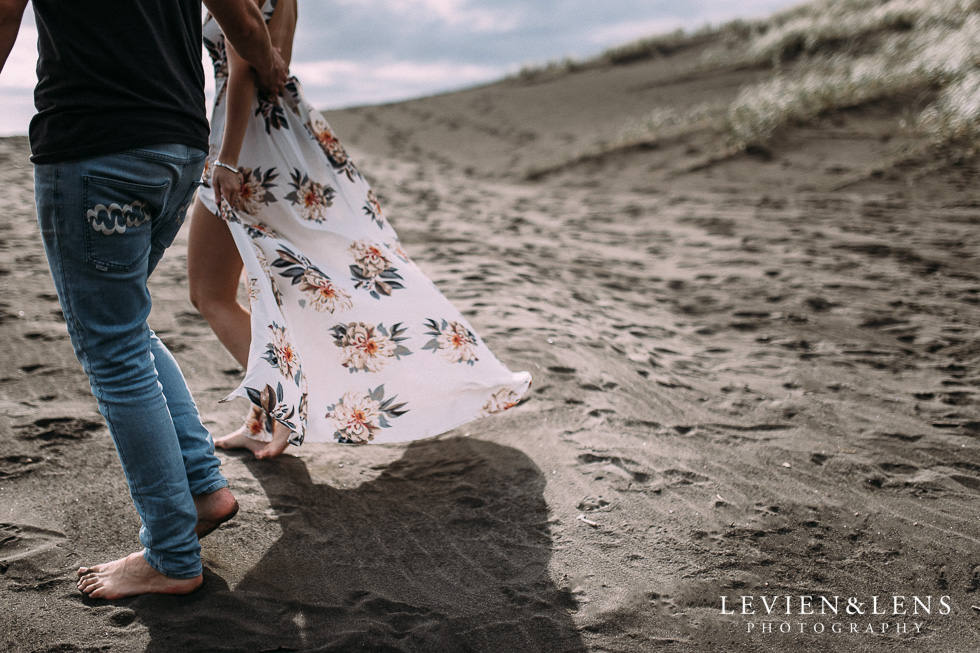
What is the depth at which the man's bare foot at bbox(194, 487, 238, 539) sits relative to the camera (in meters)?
1.83

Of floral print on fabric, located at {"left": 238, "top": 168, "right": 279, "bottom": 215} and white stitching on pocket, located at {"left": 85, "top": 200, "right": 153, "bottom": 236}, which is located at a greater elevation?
floral print on fabric, located at {"left": 238, "top": 168, "right": 279, "bottom": 215}

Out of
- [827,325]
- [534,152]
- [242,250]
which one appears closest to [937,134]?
[827,325]

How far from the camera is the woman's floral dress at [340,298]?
6.90 feet

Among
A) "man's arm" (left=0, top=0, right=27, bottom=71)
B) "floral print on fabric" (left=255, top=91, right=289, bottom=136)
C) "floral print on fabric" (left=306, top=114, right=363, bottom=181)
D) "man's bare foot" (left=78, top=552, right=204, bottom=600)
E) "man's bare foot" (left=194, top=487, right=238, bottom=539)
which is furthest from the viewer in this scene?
"floral print on fabric" (left=306, top=114, right=363, bottom=181)

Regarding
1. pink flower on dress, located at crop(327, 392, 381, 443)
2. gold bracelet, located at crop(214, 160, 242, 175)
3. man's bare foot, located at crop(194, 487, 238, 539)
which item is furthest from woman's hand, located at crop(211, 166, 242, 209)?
man's bare foot, located at crop(194, 487, 238, 539)

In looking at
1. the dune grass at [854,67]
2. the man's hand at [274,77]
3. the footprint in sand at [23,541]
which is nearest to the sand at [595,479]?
the footprint in sand at [23,541]

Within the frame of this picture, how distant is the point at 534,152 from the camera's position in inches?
456

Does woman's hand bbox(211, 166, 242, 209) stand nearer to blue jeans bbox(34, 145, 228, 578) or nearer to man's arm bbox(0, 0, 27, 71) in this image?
blue jeans bbox(34, 145, 228, 578)

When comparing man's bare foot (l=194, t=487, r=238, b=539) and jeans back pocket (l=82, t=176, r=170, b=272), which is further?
man's bare foot (l=194, t=487, r=238, b=539)

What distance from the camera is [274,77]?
198 centimetres

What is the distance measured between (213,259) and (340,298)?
41 cm

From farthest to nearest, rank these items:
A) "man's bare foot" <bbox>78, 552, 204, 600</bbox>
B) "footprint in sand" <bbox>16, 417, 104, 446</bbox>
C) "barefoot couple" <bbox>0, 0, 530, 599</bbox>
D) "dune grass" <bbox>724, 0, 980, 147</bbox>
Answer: "dune grass" <bbox>724, 0, 980, 147</bbox> < "footprint in sand" <bbox>16, 417, 104, 446</bbox> < "man's bare foot" <bbox>78, 552, 204, 600</bbox> < "barefoot couple" <bbox>0, 0, 530, 599</bbox>

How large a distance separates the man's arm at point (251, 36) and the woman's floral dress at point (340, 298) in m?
0.13

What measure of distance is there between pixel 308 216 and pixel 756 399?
6.86 feet
